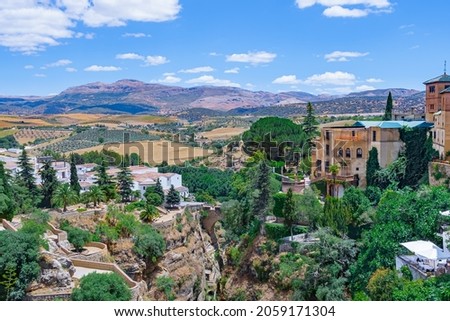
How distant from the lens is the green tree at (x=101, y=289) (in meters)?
17.1

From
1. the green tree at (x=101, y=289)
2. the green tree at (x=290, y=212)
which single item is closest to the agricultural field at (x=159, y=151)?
the green tree at (x=290, y=212)

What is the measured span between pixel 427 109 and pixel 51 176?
23.0m

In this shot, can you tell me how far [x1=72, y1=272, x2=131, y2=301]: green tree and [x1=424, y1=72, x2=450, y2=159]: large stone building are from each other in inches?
696

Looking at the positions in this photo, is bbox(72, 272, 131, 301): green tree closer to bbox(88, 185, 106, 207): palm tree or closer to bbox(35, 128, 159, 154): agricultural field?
bbox(88, 185, 106, 207): palm tree

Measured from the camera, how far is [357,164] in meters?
30.1

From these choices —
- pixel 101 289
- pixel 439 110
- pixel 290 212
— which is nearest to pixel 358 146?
pixel 439 110

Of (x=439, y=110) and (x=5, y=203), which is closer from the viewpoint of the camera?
(x=5, y=203)

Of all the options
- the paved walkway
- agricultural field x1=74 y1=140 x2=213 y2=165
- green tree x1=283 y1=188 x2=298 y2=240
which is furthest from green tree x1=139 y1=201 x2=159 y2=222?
agricultural field x1=74 y1=140 x2=213 y2=165

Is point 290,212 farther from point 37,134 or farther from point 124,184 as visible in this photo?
point 37,134

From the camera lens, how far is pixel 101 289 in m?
17.2

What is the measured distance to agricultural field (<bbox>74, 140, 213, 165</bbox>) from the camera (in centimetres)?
6731

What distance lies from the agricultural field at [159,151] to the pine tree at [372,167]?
118 ft

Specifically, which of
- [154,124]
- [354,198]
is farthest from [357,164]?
[154,124]

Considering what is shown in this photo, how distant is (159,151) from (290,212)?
51274 mm
